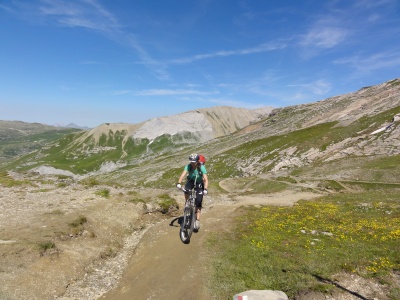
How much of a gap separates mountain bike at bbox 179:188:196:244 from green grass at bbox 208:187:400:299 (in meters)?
1.61

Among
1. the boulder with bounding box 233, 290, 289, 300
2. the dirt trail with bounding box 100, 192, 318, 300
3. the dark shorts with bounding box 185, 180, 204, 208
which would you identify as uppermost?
the dark shorts with bounding box 185, 180, 204, 208

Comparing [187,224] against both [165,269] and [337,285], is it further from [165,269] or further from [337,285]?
[337,285]

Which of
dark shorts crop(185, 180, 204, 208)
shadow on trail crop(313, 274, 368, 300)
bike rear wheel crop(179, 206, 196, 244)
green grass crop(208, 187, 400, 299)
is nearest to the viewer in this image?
shadow on trail crop(313, 274, 368, 300)

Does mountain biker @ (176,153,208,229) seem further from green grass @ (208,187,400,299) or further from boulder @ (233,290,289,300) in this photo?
boulder @ (233,290,289,300)

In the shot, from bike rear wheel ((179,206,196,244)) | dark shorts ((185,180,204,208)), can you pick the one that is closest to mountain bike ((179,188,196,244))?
bike rear wheel ((179,206,196,244))

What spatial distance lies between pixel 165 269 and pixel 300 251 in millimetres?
8300

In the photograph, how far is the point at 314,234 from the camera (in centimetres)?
2114

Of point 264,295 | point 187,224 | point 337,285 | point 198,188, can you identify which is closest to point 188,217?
point 187,224

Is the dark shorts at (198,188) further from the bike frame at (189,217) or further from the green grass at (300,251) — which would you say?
the green grass at (300,251)

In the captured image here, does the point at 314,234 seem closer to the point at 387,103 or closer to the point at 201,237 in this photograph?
the point at 201,237

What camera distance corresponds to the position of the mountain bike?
62.7ft

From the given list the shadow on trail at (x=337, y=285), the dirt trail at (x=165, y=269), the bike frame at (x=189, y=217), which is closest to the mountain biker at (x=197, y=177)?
the bike frame at (x=189, y=217)

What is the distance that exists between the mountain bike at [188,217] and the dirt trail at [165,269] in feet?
1.68

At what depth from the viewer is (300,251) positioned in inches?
693
